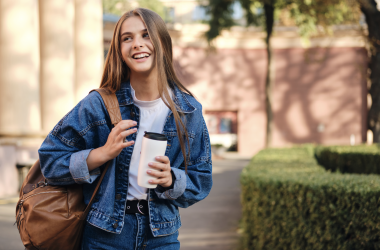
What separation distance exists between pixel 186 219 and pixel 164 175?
567 cm

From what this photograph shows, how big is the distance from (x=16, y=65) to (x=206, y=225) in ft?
17.0

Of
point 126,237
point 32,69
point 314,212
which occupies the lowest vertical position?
point 314,212

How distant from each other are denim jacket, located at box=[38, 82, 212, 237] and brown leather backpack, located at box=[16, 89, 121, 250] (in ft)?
0.14

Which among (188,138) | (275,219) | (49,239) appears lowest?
(275,219)

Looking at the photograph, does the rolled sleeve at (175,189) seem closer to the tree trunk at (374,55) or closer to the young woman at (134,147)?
the young woman at (134,147)

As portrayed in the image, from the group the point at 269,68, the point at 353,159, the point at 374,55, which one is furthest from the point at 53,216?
the point at 269,68

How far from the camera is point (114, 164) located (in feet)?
5.77

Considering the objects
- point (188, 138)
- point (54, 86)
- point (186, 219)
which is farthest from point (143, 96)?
point (54, 86)

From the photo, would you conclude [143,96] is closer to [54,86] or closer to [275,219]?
[275,219]

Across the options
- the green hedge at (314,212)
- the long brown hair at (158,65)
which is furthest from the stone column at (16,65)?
the long brown hair at (158,65)

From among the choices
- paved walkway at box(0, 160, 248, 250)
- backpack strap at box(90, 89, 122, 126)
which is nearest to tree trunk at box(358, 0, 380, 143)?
paved walkway at box(0, 160, 248, 250)

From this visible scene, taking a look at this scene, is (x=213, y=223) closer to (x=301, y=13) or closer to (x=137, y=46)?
(x=137, y=46)

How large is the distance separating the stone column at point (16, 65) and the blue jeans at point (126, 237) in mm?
7390

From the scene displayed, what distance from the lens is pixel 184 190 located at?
1807mm
